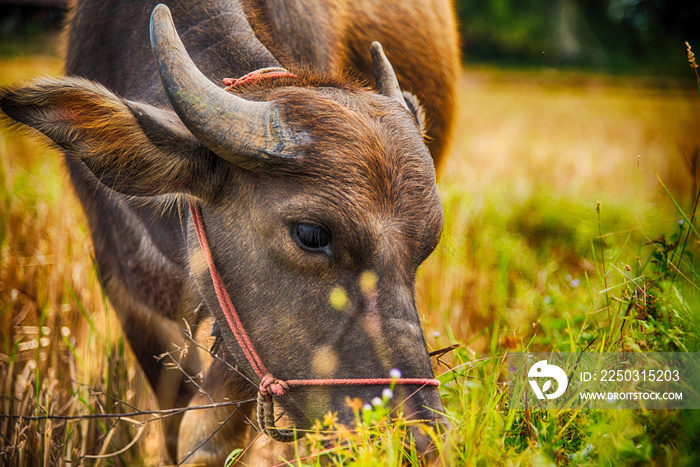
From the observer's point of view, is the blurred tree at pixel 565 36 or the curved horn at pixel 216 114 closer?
the curved horn at pixel 216 114

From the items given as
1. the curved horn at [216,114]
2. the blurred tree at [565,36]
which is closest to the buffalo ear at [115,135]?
the curved horn at [216,114]

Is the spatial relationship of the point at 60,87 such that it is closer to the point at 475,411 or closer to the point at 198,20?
the point at 198,20

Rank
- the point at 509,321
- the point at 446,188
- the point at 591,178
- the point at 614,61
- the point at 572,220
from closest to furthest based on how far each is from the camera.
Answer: the point at 509,321 → the point at 572,220 → the point at 446,188 → the point at 591,178 → the point at 614,61

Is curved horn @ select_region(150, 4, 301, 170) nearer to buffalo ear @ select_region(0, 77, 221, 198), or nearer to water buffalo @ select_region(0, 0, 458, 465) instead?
water buffalo @ select_region(0, 0, 458, 465)

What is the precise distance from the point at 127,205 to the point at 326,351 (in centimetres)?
134

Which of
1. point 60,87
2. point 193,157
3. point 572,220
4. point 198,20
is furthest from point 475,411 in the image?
point 572,220

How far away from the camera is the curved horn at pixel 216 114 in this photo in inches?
62.0

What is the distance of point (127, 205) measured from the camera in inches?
96.7

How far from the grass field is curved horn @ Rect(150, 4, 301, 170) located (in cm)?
68

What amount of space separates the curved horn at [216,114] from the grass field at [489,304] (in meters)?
0.68

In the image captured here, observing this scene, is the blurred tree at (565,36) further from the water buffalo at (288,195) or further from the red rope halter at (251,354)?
the red rope halter at (251,354)

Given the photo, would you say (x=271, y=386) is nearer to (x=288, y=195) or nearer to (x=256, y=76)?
(x=288, y=195)

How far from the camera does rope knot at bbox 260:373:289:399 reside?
5.55ft

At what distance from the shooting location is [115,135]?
165cm
